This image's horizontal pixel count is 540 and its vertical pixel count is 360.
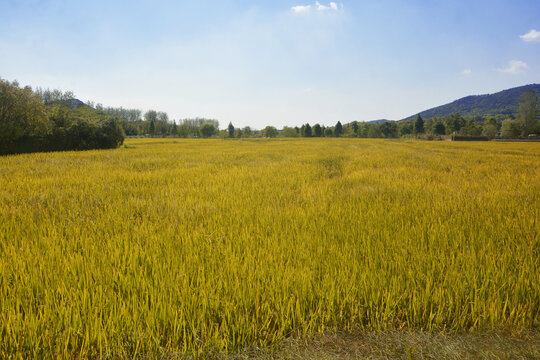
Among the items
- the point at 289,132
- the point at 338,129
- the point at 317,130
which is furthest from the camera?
the point at 289,132

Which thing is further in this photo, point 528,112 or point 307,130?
point 307,130

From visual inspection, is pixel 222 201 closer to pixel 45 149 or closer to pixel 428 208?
pixel 428 208

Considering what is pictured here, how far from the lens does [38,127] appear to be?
1573 cm

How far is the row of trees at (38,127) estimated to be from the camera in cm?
1417

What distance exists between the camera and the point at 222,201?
421 cm

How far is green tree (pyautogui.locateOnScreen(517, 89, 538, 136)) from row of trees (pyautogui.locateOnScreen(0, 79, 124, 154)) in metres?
103

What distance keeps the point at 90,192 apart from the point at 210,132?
101 metres

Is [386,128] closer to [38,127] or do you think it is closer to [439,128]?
[439,128]

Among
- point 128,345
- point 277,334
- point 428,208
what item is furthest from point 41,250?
point 428,208

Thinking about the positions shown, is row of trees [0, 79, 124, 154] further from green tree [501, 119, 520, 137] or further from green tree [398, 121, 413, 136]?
green tree [501, 119, 520, 137]

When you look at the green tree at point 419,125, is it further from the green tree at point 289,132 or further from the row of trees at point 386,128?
the green tree at point 289,132

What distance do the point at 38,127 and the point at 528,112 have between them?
349 feet

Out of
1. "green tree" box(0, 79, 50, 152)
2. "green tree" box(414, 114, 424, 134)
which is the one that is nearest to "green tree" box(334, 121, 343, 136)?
"green tree" box(414, 114, 424, 134)

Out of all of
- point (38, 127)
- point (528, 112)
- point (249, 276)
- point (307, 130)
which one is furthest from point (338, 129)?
point (249, 276)
